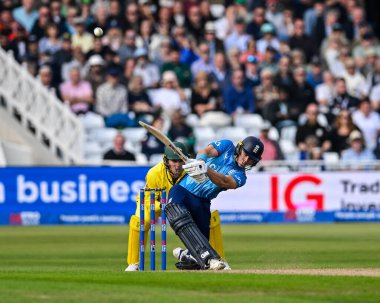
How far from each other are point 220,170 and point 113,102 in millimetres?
13562

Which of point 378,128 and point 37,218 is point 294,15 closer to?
point 378,128

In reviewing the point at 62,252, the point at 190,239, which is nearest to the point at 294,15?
the point at 62,252

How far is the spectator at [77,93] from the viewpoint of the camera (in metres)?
26.0

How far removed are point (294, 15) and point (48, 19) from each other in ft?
19.5

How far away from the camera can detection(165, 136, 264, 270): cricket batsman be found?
12141 mm

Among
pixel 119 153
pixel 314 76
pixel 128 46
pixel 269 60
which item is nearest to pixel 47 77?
pixel 128 46

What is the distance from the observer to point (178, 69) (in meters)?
26.9

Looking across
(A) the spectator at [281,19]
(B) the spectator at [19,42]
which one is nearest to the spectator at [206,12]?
(A) the spectator at [281,19]

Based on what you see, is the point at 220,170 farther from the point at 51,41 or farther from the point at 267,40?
the point at 267,40

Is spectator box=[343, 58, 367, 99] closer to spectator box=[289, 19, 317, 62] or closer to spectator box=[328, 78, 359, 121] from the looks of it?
spectator box=[328, 78, 359, 121]

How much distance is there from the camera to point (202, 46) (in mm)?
26938

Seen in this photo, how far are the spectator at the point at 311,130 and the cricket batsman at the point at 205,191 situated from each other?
12705 millimetres

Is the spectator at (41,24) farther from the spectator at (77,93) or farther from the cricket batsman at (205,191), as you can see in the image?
the cricket batsman at (205,191)

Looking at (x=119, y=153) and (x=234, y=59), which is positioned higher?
(x=234, y=59)
